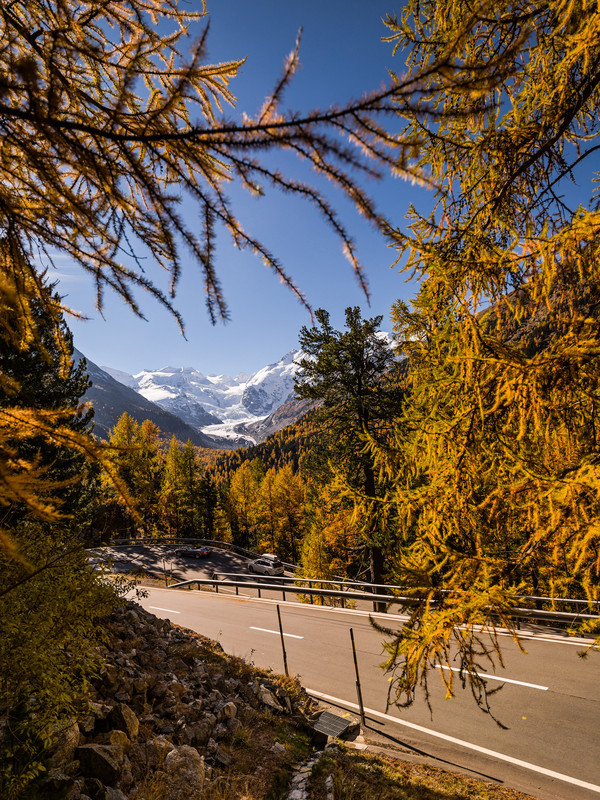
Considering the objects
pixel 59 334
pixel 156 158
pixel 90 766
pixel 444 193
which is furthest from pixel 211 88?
pixel 90 766

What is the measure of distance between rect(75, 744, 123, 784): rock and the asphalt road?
14.0 feet

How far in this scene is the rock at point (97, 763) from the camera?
392 centimetres

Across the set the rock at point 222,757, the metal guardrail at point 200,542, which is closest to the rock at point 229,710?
the rock at point 222,757

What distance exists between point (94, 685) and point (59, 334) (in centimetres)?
593

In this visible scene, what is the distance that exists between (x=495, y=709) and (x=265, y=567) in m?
25.2

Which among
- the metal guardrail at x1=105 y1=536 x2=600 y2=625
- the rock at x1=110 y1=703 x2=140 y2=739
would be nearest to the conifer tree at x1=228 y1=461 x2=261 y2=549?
the metal guardrail at x1=105 y1=536 x2=600 y2=625

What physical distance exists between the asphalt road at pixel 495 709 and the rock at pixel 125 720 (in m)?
4.37

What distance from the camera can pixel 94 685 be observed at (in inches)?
214

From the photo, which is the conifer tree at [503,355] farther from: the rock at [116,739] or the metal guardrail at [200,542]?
the metal guardrail at [200,542]

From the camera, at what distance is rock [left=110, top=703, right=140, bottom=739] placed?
4758mm

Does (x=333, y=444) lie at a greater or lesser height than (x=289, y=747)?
greater

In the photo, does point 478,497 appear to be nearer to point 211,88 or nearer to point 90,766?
point 211,88

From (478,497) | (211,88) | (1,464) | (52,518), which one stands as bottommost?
(478,497)

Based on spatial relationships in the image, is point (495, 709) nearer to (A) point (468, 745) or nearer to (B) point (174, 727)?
(A) point (468, 745)
